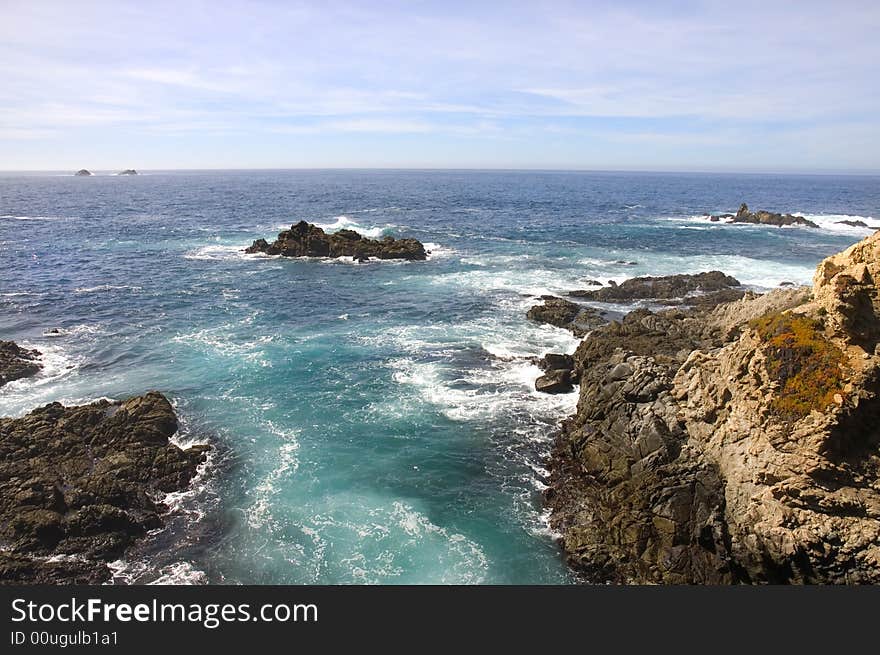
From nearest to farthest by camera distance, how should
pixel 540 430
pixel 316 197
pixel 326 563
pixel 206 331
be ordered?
pixel 326 563, pixel 540 430, pixel 206 331, pixel 316 197

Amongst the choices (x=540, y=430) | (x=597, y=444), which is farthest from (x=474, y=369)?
(x=597, y=444)

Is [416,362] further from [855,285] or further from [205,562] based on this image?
[855,285]

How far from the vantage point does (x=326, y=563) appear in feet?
72.9

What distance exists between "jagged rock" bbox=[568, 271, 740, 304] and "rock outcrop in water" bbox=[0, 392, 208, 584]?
1669 inches

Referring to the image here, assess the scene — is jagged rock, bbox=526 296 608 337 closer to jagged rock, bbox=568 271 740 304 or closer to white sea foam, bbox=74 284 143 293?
jagged rock, bbox=568 271 740 304

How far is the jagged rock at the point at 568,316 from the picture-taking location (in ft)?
155

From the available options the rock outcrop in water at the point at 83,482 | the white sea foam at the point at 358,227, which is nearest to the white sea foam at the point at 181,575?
the rock outcrop in water at the point at 83,482

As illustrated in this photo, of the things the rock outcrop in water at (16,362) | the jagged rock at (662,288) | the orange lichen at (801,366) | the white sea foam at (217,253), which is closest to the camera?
the orange lichen at (801,366)

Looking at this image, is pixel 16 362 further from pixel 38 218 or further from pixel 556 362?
pixel 38 218

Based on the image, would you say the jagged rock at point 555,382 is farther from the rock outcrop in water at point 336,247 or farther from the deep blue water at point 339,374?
the rock outcrop in water at point 336,247

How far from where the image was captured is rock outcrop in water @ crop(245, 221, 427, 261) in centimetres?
7844

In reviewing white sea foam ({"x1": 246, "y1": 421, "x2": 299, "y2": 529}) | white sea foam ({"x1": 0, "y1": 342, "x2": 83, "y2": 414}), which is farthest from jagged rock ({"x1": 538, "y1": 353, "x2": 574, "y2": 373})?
white sea foam ({"x1": 0, "y1": 342, "x2": 83, "y2": 414})

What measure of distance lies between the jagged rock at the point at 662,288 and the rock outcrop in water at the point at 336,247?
29743 mm

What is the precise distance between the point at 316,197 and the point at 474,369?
5946 inches
